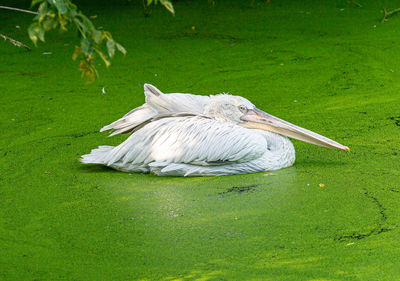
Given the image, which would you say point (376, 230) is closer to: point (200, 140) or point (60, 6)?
point (200, 140)

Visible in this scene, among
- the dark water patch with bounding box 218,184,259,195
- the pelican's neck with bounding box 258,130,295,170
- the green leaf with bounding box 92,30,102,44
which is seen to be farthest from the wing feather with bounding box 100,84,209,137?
the green leaf with bounding box 92,30,102,44

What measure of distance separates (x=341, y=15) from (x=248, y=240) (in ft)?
18.8

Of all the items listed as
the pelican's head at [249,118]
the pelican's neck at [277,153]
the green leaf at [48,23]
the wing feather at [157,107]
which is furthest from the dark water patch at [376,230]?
the green leaf at [48,23]

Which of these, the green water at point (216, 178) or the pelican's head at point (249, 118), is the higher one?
the pelican's head at point (249, 118)

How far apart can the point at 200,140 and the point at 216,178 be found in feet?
0.85

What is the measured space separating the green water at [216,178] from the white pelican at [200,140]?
0.31 feet

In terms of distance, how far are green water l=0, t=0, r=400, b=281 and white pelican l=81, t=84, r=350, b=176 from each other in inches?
3.8

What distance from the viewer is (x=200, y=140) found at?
4520 mm

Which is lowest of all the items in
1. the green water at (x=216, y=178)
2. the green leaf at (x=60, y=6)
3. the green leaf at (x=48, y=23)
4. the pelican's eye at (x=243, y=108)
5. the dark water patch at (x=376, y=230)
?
the green water at (x=216, y=178)

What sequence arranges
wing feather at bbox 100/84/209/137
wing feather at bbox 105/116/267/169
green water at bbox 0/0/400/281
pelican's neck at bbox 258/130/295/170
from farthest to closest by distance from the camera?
1. wing feather at bbox 100/84/209/137
2. pelican's neck at bbox 258/130/295/170
3. wing feather at bbox 105/116/267/169
4. green water at bbox 0/0/400/281

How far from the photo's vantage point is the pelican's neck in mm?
4602

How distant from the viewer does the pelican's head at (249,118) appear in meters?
4.81

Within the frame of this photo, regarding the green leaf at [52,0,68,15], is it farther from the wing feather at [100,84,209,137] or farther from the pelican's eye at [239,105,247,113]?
the pelican's eye at [239,105,247,113]

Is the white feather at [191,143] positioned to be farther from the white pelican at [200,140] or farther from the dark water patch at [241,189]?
the dark water patch at [241,189]
